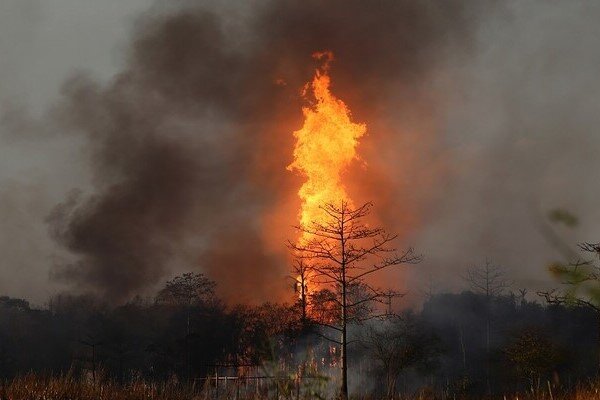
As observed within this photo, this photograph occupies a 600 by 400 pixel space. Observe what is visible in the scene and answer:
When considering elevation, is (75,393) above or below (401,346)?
below

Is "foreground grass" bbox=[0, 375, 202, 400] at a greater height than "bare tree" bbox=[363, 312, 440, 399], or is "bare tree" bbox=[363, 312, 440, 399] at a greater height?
"bare tree" bbox=[363, 312, 440, 399]

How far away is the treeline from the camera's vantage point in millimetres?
35625

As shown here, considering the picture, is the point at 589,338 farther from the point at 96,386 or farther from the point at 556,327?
the point at 96,386

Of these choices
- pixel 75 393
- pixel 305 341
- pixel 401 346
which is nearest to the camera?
pixel 75 393

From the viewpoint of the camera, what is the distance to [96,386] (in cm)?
1798

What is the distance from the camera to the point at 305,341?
4044 cm

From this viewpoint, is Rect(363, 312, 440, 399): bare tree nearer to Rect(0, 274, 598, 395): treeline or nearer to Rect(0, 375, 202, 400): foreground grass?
Rect(0, 274, 598, 395): treeline

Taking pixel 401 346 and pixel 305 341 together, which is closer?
pixel 401 346

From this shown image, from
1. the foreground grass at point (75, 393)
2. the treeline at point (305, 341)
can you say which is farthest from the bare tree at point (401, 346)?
the foreground grass at point (75, 393)

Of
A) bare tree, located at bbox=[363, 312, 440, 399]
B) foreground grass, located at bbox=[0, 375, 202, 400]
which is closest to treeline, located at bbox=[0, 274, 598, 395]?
bare tree, located at bbox=[363, 312, 440, 399]

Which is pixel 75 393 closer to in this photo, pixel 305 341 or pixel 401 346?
pixel 401 346

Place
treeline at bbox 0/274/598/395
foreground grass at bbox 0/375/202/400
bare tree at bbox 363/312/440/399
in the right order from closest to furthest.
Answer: foreground grass at bbox 0/375/202/400, bare tree at bbox 363/312/440/399, treeline at bbox 0/274/598/395

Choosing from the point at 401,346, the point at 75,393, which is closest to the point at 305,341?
the point at 401,346

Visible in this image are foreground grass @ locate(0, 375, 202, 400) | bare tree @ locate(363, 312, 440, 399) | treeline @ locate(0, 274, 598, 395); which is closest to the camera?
foreground grass @ locate(0, 375, 202, 400)
